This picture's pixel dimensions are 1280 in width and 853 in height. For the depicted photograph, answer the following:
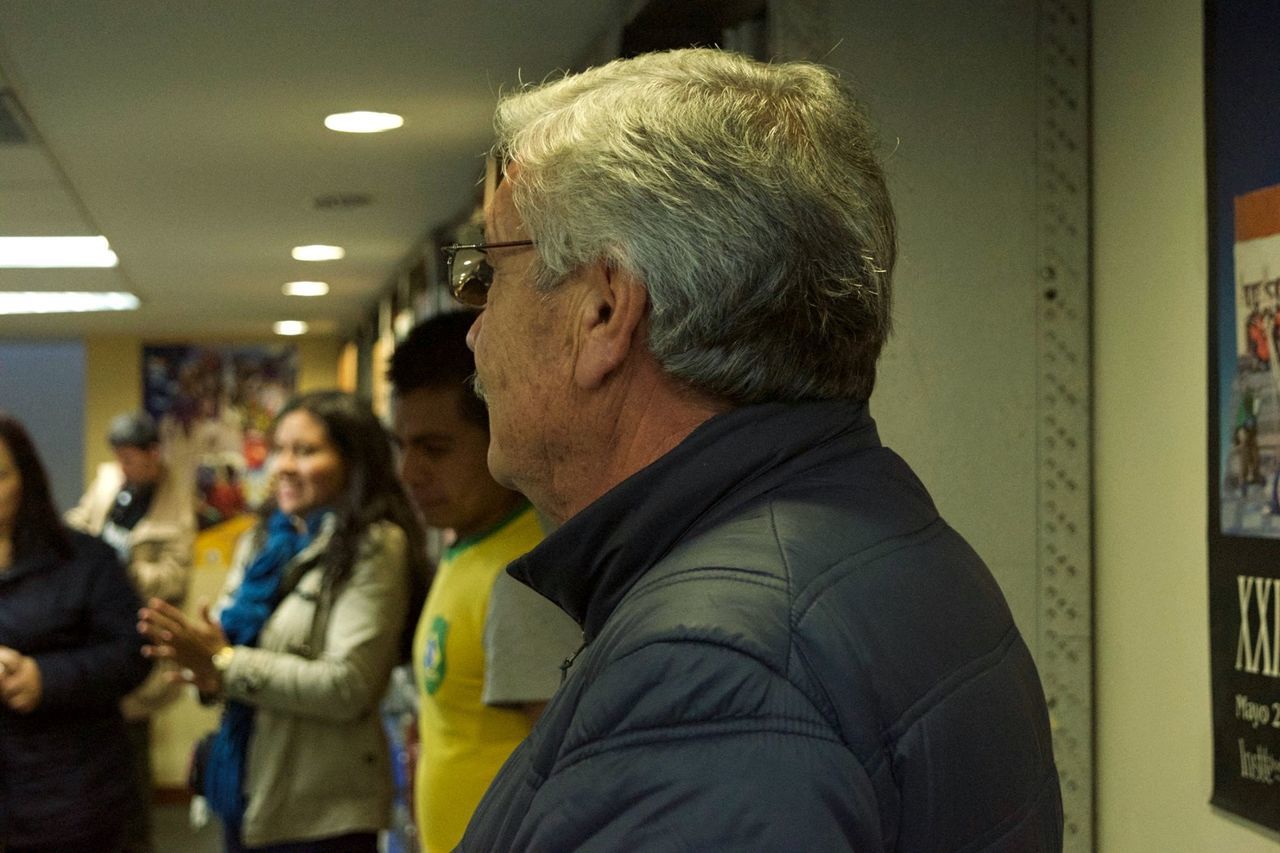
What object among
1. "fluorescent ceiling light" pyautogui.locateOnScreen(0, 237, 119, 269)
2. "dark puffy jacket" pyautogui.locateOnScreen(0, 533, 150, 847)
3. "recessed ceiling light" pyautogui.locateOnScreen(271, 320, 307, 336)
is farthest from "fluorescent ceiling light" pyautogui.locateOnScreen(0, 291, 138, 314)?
"dark puffy jacket" pyautogui.locateOnScreen(0, 533, 150, 847)

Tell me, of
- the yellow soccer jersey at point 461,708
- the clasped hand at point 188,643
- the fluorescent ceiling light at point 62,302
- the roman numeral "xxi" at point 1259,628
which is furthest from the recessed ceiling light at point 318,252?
the roman numeral "xxi" at point 1259,628

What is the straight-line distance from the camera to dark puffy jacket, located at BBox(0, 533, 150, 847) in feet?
10.4

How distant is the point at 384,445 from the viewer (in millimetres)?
3236

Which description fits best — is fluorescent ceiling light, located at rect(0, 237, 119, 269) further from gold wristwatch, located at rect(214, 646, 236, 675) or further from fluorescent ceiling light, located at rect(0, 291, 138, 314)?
gold wristwatch, located at rect(214, 646, 236, 675)

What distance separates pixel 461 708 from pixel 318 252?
4047 millimetres

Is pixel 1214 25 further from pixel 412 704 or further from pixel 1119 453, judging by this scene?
pixel 412 704

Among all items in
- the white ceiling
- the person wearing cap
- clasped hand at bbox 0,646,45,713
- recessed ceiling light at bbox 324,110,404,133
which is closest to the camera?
the white ceiling

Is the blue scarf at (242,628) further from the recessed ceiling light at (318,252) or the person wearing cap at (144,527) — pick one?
the recessed ceiling light at (318,252)

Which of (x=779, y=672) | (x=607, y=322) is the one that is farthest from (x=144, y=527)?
(x=779, y=672)

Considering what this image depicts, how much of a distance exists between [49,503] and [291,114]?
1.07 metres

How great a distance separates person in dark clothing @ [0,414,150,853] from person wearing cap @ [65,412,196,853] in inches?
85.9

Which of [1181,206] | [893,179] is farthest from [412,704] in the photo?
[1181,206]

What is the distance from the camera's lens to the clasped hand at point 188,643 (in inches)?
109

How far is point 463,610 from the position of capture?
2.13 meters
